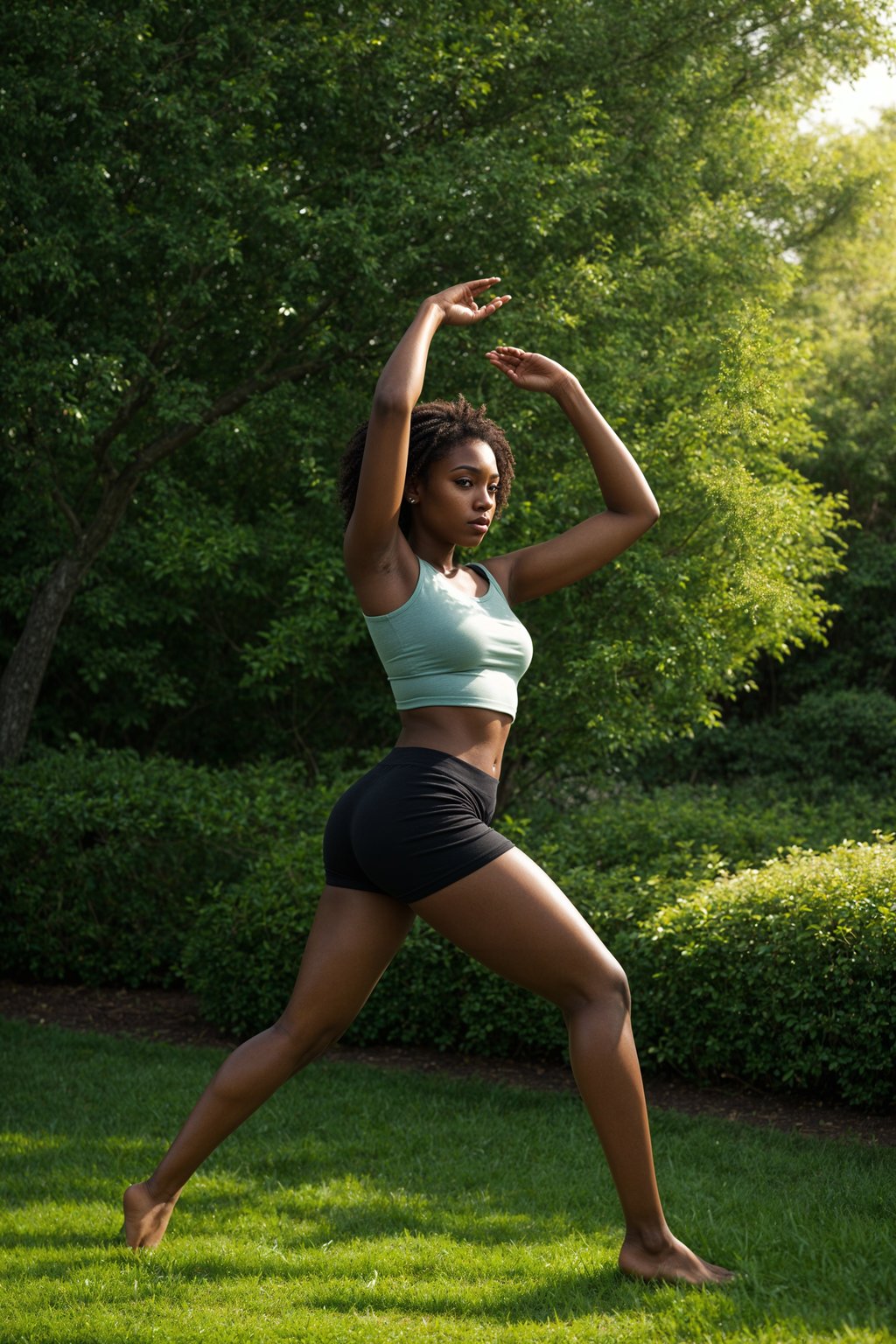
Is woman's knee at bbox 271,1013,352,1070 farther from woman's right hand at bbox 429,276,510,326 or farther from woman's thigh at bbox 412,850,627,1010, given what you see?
woman's right hand at bbox 429,276,510,326

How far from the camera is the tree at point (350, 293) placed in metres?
7.46

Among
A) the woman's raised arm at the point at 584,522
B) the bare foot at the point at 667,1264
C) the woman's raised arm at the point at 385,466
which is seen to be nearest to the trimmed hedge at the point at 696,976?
the bare foot at the point at 667,1264

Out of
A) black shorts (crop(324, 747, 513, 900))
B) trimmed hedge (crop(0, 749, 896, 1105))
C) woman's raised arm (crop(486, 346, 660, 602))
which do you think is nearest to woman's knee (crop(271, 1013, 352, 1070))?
black shorts (crop(324, 747, 513, 900))

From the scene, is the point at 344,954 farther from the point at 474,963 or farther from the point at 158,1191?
the point at 474,963

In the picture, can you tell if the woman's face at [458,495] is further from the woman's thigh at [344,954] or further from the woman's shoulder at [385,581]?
the woman's thigh at [344,954]

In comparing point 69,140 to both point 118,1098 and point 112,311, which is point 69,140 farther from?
point 118,1098

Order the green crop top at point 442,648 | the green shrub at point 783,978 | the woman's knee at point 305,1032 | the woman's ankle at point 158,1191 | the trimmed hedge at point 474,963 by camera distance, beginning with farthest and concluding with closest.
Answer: the trimmed hedge at point 474,963
the green shrub at point 783,978
the woman's ankle at point 158,1191
the woman's knee at point 305,1032
the green crop top at point 442,648

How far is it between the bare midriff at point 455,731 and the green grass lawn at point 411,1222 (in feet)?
4.08

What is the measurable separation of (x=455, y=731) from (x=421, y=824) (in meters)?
0.26

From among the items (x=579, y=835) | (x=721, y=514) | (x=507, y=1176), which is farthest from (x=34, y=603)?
(x=507, y=1176)

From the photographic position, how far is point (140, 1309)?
3.27 metres

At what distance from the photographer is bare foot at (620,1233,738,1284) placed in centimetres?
314

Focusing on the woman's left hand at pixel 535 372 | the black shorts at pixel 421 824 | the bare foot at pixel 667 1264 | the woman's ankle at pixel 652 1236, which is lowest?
the bare foot at pixel 667 1264

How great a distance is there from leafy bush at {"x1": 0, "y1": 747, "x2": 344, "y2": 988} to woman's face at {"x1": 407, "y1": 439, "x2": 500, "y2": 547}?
4.57m
